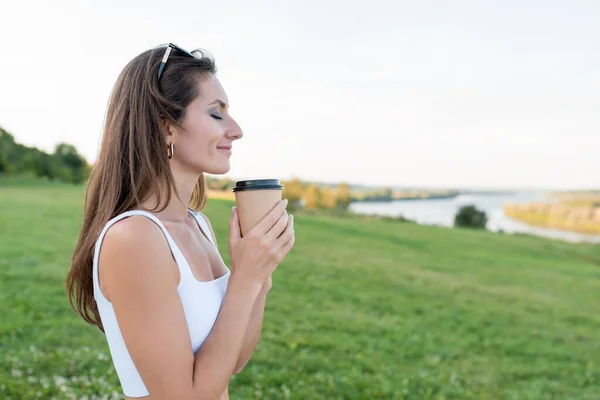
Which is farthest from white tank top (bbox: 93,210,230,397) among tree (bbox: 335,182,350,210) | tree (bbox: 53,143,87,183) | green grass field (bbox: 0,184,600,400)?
tree (bbox: 53,143,87,183)

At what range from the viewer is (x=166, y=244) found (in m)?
1.54

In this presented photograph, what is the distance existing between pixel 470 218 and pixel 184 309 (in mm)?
29298

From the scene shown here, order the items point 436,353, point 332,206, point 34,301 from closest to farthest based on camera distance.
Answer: point 436,353 → point 34,301 → point 332,206

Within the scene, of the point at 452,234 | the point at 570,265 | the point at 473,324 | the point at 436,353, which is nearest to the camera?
the point at 436,353

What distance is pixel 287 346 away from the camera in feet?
24.2

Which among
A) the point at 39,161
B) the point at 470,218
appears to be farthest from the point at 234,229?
the point at 39,161

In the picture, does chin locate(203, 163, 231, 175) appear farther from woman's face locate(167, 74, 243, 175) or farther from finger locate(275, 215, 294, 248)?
finger locate(275, 215, 294, 248)

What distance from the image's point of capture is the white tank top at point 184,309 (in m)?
1.57

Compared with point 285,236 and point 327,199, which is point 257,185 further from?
point 327,199

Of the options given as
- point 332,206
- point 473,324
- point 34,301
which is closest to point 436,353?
point 473,324

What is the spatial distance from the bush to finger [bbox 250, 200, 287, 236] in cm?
2869

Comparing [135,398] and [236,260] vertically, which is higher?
[236,260]

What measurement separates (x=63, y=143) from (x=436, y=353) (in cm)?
4534

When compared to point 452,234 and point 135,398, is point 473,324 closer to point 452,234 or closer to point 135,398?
point 135,398
